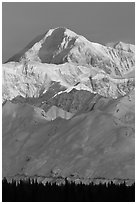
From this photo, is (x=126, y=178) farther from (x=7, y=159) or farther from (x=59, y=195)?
(x=59, y=195)

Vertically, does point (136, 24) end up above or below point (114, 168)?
above

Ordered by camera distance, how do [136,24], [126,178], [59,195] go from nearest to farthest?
1. [136,24]
2. [59,195]
3. [126,178]

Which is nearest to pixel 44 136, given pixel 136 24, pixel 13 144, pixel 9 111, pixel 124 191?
pixel 13 144

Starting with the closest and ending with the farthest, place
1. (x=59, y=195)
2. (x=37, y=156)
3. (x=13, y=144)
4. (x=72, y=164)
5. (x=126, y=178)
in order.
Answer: (x=59, y=195)
(x=126, y=178)
(x=72, y=164)
(x=37, y=156)
(x=13, y=144)

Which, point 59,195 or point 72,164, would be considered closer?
point 59,195

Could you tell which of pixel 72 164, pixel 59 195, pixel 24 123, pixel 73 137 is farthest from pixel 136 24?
pixel 24 123

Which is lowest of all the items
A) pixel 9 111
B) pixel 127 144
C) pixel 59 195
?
pixel 59 195

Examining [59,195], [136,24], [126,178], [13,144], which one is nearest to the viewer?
[136,24]

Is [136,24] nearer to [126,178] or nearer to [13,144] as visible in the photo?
[126,178]

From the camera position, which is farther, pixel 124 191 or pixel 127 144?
pixel 127 144
